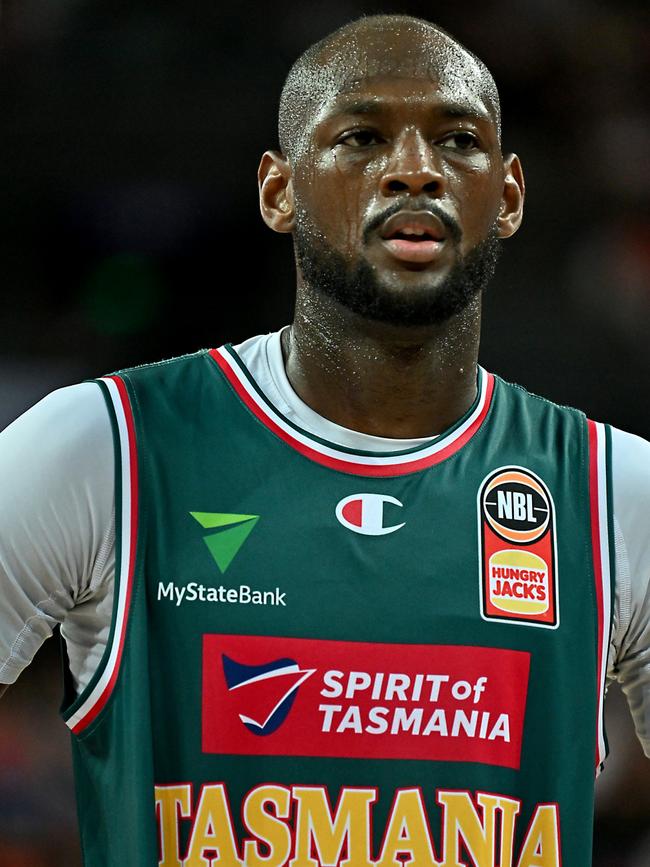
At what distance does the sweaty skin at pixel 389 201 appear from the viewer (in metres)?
1.91

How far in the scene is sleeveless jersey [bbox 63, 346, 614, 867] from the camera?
1845mm

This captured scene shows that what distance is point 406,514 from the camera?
1.98 meters

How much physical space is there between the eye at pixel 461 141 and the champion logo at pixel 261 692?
32.2 inches

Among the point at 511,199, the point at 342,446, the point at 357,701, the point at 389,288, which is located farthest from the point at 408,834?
the point at 511,199

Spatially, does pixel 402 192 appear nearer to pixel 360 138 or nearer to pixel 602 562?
pixel 360 138

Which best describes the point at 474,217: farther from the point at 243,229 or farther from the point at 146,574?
the point at 243,229

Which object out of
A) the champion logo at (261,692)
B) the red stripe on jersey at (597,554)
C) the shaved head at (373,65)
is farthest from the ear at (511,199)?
the champion logo at (261,692)

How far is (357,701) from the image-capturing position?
188 centimetres

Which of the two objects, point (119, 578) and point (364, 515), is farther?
point (364, 515)

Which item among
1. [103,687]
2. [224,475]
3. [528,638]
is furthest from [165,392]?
[528,638]

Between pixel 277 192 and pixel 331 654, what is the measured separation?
757 mm

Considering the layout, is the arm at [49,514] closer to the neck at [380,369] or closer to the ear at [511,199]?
the neck at [380,369]

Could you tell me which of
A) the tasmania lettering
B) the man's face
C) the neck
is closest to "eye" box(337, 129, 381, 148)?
the man's face

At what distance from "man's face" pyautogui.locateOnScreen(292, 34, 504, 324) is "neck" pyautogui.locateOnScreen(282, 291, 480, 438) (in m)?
0.05
